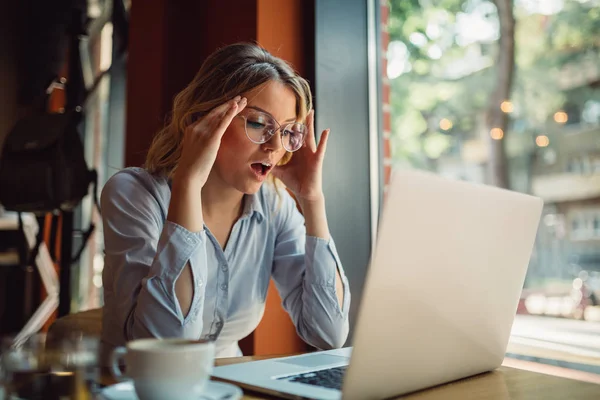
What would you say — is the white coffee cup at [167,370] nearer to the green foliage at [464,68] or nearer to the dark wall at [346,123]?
the dark wall at [346,123]

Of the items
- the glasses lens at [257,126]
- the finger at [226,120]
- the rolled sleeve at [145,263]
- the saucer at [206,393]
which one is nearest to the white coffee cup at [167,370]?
the saucer at [206,393]

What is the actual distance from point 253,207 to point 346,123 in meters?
0.62

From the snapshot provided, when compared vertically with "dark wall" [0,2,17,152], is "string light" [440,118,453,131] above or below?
below

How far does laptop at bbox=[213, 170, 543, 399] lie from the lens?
614 millimetres

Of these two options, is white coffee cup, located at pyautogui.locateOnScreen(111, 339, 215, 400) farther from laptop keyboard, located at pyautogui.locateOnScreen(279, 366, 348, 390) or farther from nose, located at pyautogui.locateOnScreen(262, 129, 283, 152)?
nose, located at pyautogui.locateOnScreen(262, 129, 283, 152)

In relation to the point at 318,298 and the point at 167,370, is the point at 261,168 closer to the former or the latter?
the point at 318,298

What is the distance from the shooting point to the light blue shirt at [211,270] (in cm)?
105

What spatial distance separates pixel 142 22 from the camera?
246cm

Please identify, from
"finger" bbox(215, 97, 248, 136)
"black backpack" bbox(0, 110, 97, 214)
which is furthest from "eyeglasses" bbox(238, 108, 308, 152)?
"black backpack" bbox(0, 110, 97, 214)

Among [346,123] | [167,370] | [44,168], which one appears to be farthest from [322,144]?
[44,168]

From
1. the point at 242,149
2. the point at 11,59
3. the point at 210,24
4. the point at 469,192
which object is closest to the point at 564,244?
the point at 242,149

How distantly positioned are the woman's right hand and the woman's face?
111mm

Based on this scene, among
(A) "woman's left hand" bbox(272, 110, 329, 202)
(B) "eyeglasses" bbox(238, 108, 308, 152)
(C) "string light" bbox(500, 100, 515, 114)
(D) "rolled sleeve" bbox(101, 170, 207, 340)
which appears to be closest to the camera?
(D) "rolled sleeve" bbox(101, 170, 207, 340)

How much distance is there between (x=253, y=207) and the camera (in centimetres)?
144
